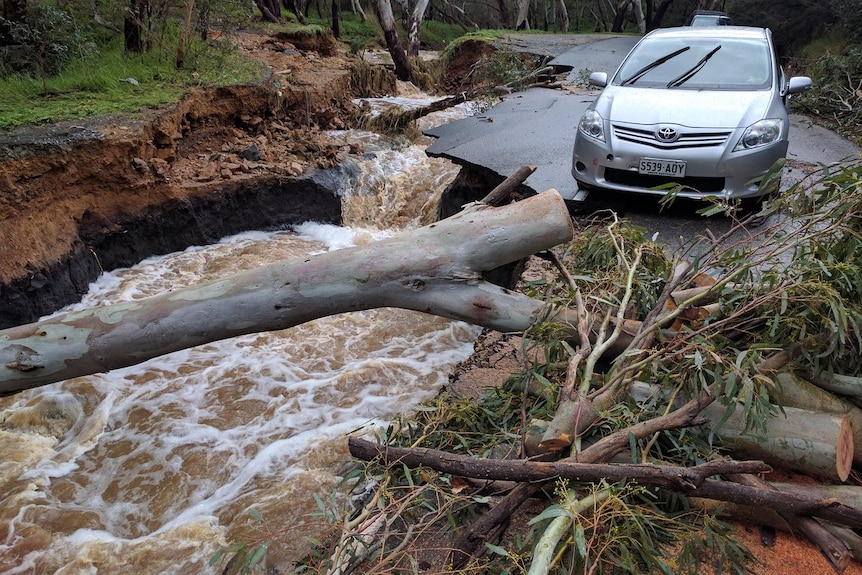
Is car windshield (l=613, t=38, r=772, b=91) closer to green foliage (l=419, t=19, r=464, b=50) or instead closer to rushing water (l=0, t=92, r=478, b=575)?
rushing water (l=0, t=92, r=478, b=575)

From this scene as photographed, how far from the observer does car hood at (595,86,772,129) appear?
5.51 m

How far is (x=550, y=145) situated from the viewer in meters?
8.68

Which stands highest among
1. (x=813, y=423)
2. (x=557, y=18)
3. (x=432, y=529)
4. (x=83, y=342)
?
(x=83, y=342)

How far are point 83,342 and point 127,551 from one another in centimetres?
152

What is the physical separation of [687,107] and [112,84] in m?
7.84

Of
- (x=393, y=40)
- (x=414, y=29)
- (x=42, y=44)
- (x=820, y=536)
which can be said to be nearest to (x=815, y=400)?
(x=820, y=536)

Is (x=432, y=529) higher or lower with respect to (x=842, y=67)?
higher

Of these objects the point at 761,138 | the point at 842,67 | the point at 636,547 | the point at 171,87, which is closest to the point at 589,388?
the point at 636,547

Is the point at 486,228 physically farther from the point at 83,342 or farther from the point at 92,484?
the point at 92,484

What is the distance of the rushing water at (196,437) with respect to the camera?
3908mm

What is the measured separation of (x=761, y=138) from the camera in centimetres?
540

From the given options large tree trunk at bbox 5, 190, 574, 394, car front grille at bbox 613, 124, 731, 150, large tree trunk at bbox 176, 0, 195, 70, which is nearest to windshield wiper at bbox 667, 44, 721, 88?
car front grille at bbox 613, 124, 731, 150

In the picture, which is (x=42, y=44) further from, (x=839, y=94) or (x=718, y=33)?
(x=839, y=94)

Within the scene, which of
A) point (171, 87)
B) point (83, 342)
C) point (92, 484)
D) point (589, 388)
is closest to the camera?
point (589, 388)
